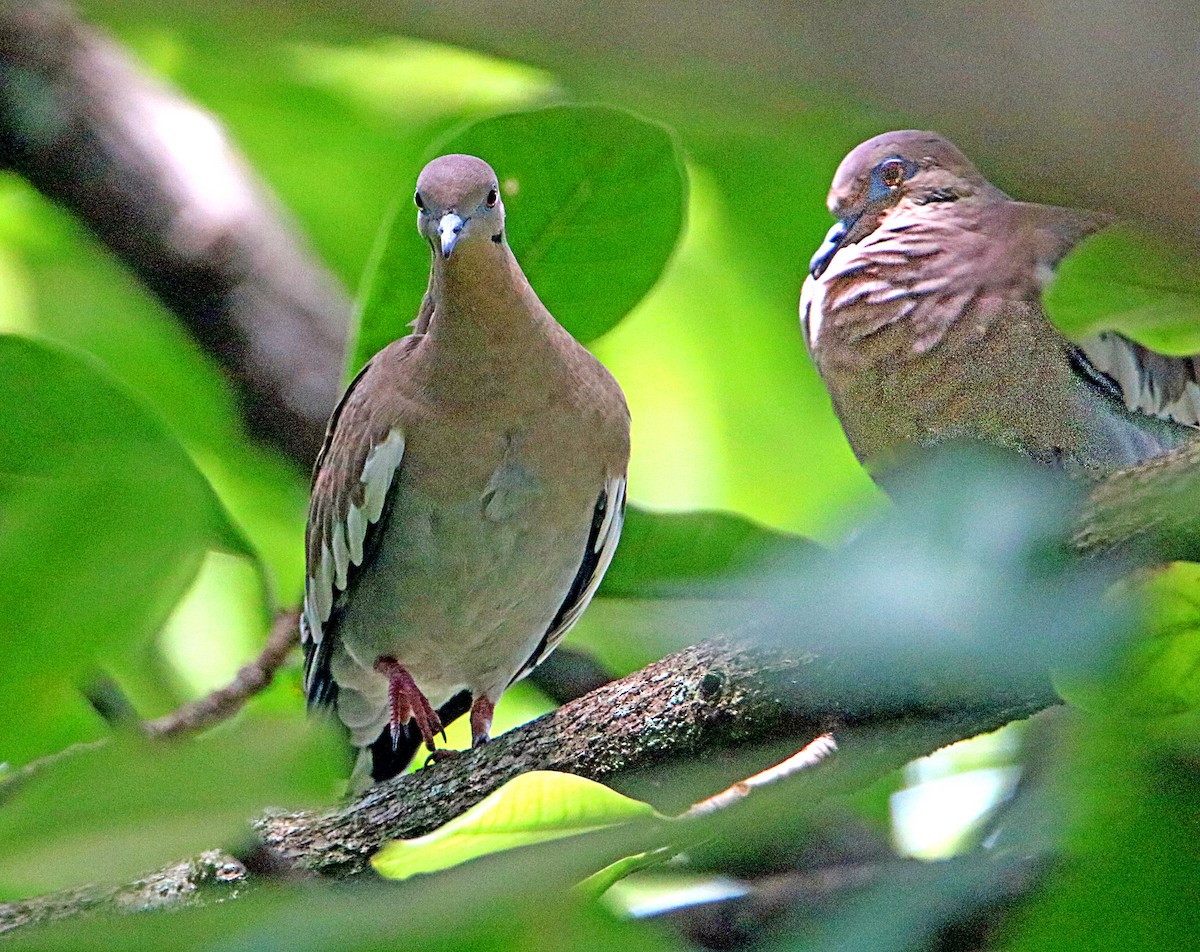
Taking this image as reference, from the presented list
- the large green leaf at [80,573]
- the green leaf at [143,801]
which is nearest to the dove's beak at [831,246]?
the large green leaf at [80,573]

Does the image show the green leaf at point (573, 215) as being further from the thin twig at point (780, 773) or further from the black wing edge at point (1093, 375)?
the thin twig at point (780, 773)

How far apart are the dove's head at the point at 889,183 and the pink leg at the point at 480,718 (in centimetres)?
104

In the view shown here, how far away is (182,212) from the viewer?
9.39ft

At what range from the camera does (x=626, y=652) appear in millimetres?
2285

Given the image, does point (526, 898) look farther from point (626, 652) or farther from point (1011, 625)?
point (626, 652)

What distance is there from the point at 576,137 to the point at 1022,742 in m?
1.07

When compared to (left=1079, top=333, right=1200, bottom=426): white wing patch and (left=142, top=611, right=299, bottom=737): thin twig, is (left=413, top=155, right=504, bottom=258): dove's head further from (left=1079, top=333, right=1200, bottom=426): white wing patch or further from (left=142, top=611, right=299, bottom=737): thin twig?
(left=1079, top=333, right=1200, bottom=426): white wing patch

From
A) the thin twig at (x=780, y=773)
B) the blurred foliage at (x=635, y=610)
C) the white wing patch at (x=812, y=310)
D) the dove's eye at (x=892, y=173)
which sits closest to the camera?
the blurred foliage at (x=635, y=610)

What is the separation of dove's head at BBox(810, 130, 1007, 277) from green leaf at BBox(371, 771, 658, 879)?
4.68 ft

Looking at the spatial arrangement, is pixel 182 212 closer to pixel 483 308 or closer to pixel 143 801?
pixel 483 308

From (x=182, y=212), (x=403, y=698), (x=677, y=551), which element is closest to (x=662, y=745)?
(x=677, y=551)

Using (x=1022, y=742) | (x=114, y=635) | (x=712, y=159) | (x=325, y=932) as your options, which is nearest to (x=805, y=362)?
(x=712, y=159)

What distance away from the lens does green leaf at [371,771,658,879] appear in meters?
0.86

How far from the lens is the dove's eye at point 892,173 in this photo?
220 centimetres
